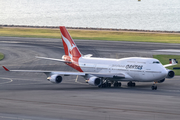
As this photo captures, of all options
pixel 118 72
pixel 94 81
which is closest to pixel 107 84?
pixel 118 72

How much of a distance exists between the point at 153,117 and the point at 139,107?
5.51m

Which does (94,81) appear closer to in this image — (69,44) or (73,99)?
(73,99)

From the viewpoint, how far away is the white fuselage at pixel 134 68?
5550 cm

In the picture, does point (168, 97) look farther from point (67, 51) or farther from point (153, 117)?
point (67, 51)

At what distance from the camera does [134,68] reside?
5728cm

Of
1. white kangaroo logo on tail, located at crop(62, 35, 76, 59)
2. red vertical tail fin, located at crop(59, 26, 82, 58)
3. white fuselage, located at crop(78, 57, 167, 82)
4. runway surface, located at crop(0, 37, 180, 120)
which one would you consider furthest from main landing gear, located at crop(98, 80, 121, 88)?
white kangaroo logo on tail, located at crop(62, 35, 76, 59)

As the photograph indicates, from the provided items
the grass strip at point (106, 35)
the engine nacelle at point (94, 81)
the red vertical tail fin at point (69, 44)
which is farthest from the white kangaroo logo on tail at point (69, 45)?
the grass strip at point (106, 35)

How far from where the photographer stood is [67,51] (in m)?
68.6

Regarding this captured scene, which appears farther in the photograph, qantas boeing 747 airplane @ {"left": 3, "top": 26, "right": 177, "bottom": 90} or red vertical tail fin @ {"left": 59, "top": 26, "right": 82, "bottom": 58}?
red vertical tail fin @ {"left": 59, "top": 26, "right": 82, "bottom": 58}

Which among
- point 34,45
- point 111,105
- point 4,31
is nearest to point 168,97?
point 111,105

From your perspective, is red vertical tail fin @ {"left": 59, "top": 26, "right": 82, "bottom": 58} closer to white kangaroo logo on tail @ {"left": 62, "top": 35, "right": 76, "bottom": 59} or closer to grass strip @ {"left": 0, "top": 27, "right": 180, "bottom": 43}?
white kangaroo logo on tail @ {"left": 62, "top": 35, "right": 76, "bottom": 59}

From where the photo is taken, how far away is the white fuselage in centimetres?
5550

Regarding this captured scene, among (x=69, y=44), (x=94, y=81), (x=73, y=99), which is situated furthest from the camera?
(x=69, y=44)

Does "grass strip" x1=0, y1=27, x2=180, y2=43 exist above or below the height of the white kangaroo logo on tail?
above
